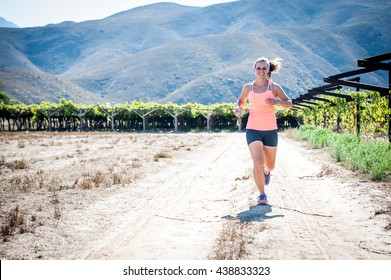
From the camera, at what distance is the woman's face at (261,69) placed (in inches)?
239

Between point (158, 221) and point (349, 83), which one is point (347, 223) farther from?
point (349, 83)

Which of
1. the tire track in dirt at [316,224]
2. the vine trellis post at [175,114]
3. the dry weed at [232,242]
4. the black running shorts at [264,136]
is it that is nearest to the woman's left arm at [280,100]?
the black running shorts at [264,136]

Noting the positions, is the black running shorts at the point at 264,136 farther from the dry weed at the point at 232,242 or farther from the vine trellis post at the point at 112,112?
the vine trellis post at the point at 112,112

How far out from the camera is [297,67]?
4503 inches

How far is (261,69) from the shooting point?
6.09 metres

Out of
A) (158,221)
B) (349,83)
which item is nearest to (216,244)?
(158,221)

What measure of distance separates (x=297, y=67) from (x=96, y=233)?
11571cm

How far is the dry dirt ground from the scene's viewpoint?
170 inches

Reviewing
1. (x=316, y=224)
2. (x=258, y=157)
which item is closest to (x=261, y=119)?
(x=258, y=157)

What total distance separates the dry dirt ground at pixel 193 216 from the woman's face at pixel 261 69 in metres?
2.05

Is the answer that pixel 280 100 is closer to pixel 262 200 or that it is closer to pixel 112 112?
pixel 262 200

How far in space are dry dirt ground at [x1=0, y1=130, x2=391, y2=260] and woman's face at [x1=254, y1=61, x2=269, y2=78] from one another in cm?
205

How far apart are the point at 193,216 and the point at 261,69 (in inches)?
97.9

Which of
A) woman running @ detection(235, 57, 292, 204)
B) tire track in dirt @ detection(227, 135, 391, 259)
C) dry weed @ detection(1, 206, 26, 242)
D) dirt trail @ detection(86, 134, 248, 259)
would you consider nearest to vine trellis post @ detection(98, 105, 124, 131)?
dirt trail @ detection(86, 134, 248, 259)
